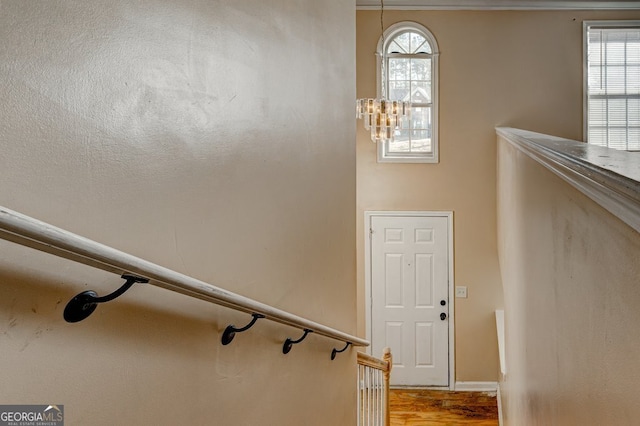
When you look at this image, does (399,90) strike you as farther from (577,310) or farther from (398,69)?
(577,310)

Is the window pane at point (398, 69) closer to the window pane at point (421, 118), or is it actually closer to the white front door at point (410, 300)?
the window pane at point (421, 118)

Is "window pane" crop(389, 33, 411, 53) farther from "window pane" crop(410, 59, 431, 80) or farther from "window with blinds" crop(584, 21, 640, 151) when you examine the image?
"window with blinds" crop(584, 21, 640, 151)

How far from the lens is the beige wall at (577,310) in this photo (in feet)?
3.43

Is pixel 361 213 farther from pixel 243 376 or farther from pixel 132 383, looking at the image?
pixel 132 383

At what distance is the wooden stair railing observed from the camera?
3484 mm

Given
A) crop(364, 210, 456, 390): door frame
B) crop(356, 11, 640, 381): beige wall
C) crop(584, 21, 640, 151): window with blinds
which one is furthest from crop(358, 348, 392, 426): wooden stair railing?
crop(584, 21, 640, 151): window with blinds

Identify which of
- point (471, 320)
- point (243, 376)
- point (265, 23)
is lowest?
point (471, 320)

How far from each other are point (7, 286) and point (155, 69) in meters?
0.53

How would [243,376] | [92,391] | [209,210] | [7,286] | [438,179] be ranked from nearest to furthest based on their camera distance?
[7,286]
[92,391]
[209,210]
[243,376]
[438,179]

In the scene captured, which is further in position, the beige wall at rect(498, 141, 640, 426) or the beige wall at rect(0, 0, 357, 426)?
the beige wall at rect(498, 141, 640, 426)

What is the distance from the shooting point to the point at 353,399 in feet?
10.5

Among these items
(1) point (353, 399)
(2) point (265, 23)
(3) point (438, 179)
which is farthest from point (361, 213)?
(2) point (265, 23)

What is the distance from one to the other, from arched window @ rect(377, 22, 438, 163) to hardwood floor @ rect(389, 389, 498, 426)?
100 inches

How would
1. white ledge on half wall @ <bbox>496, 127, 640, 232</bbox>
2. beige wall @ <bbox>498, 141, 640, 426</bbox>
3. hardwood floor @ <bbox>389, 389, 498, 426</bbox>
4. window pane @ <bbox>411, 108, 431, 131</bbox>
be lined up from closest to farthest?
white ledge on half wall @ <bbox>496, 127, 640, 232</bbox>
beige wall @ <bbox>498, 141, 640, 426</bbox>
hardwood floor @ <bbox>389, 389, 498, 426</bbox>
window pane @ <bbox>411, 108, 431, 131</bbox>
